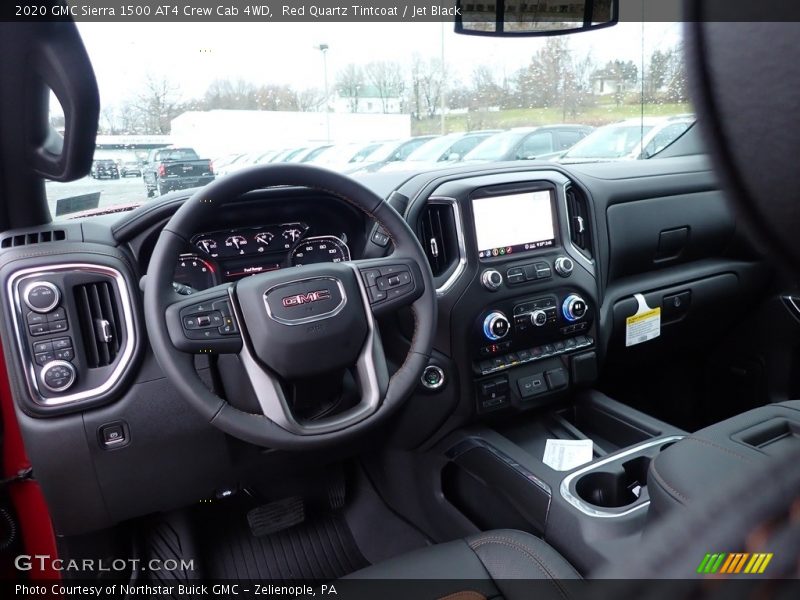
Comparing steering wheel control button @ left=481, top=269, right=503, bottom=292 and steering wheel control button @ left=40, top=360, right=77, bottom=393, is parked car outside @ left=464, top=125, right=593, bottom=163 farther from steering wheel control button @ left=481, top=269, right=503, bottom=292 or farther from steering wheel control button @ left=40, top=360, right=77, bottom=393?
steering wheel control button @ left=40, top=360, right=77, bottom=393

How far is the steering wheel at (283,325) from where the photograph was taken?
1411mm

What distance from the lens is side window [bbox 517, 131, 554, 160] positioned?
248 cm

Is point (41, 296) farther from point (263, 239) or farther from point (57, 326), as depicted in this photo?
point (263, 239)

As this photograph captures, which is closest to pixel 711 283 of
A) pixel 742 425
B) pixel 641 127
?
pixel 641 127

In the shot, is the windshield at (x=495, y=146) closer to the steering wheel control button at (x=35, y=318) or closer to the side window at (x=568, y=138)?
the side window at (x=568, y=138)

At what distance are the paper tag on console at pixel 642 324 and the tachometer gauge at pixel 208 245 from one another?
1.57 metres

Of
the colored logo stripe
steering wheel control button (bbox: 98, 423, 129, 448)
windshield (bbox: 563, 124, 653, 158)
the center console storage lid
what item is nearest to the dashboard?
steering wheel control button (bbox: 98, 423, 129, 448)

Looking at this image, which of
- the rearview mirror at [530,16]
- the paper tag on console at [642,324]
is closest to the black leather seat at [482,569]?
the paper tag on console at [642,324]

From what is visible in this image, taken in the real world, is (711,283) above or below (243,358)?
below

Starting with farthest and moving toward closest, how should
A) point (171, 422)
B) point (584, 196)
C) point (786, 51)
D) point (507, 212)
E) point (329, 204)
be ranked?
point (584, 196)
point (507, 212)
point (329, 204)
point (171, 422)
point (786, 51)

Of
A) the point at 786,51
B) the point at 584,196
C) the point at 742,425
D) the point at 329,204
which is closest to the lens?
the point at 786,51

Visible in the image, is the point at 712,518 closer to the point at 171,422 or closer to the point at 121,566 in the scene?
the point at 171,422

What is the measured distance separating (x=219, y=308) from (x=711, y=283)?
2.15m

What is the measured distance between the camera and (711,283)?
2734 millimetres
